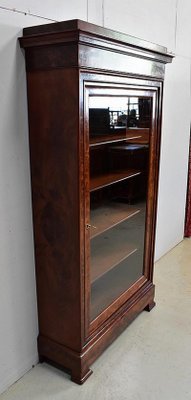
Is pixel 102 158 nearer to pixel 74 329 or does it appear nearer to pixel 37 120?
pixel 37 120

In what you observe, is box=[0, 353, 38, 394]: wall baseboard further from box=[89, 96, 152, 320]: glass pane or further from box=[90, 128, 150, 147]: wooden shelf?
box=[90, 128, 150, 147]: wooden shelf

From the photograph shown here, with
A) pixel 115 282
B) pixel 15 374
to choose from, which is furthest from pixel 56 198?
pixel 15 374

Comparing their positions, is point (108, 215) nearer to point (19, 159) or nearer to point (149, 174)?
point (149, 174)

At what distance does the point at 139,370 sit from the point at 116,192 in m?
1.11

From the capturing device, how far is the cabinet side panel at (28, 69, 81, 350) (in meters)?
1.61

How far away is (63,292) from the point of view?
1.91 metres

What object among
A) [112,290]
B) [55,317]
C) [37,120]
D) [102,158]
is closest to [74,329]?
[55,317]

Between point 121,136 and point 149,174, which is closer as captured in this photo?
point 121,136

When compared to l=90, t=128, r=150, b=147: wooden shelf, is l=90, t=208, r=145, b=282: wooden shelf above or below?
below

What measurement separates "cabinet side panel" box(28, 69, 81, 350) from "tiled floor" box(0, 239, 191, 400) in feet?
0.81

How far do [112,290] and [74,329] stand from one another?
439mm

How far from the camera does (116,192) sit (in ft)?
7.41

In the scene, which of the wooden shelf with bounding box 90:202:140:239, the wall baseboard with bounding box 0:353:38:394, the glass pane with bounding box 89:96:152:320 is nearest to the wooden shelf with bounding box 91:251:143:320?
the glass pane with bounding box 89:96:152:320

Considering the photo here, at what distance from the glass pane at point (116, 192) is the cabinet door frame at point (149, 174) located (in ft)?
0.12
